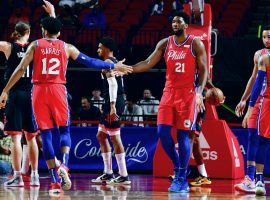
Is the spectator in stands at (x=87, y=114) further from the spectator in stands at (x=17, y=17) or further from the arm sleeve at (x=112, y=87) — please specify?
the spectator in stands at (x=17, y=17)

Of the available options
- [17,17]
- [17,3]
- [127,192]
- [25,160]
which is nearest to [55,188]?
[127,192]

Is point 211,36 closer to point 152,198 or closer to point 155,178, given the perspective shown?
point 155,178

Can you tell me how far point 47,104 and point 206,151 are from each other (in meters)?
3.78

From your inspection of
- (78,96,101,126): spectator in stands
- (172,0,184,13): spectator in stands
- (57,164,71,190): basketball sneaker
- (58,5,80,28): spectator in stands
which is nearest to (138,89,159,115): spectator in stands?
(78,96,101,126): spectator in stands

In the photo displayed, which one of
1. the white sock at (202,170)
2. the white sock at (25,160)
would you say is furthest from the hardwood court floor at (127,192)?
the white sock at (25,160)

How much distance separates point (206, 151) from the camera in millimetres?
13414

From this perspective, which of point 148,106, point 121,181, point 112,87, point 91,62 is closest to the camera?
point 91,62

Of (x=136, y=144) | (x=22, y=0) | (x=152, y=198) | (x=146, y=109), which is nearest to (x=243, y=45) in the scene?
(x=146, y=109)

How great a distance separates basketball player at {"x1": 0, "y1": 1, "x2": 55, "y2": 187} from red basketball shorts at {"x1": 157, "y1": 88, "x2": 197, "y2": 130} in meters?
1.74

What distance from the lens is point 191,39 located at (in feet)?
36.6

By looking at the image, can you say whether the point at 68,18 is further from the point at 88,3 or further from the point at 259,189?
the point at 259,189

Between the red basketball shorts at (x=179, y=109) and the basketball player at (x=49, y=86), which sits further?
the red basketball shorts at (x=179, y=109)

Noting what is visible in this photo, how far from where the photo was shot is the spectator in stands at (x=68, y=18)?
2027 cm

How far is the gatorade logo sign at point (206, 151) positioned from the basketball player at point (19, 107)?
305 centimetres
